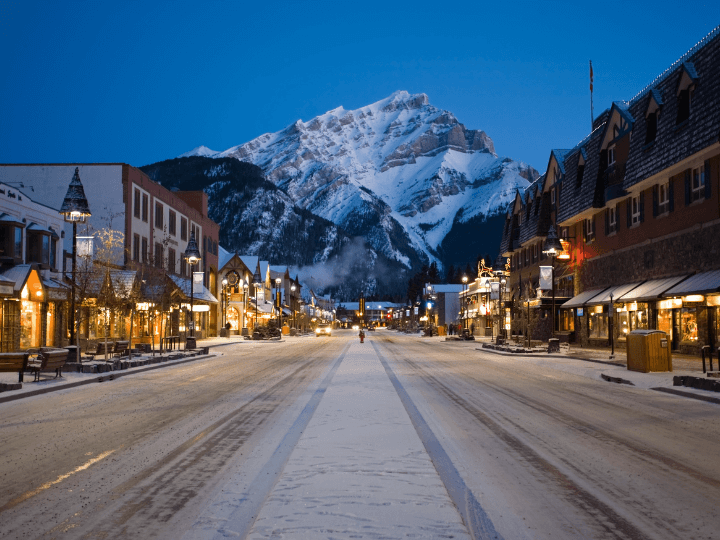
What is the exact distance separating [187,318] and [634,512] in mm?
56866

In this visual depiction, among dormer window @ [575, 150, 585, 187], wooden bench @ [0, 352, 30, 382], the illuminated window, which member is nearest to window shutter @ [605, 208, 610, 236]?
dormer window @ [575, 150, 585, 187]

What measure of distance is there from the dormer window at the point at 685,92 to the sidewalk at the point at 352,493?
26.7 m

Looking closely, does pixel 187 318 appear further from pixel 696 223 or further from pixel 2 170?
pixel 696 223

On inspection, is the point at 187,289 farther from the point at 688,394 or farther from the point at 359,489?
the point at 359,489

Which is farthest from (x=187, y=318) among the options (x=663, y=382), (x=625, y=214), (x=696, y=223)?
(x=663, y=382)

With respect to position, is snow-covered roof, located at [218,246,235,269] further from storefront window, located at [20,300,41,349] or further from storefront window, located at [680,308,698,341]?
storefront window, located at [680,308,698,341]

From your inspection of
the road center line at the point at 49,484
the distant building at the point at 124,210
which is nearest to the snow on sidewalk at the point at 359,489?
the road center line at the point at 49,484

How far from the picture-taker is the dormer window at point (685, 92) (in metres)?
31.1

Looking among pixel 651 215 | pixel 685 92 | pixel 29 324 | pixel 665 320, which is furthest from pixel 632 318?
pixel 29 324

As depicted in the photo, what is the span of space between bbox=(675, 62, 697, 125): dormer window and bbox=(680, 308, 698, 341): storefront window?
878cm

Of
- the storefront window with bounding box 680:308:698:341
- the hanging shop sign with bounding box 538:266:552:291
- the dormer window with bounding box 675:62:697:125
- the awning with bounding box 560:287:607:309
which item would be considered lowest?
the storefront window with bounding box 680:308:698:341

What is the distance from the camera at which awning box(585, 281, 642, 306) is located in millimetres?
38072

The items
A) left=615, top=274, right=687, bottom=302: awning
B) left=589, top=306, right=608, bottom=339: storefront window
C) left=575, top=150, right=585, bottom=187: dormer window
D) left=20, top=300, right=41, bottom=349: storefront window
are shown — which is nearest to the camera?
left=615, top=274, right=687, bottom=302: awning

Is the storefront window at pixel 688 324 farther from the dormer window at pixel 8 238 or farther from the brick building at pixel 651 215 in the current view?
the dormer window at pixel 8 238
